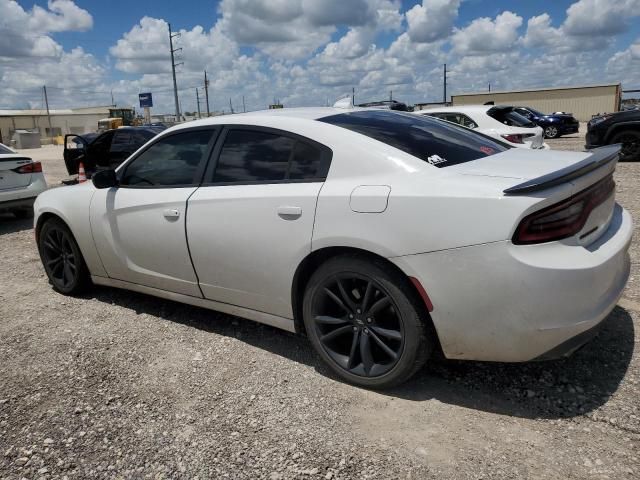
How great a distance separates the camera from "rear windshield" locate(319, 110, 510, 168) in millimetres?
2805

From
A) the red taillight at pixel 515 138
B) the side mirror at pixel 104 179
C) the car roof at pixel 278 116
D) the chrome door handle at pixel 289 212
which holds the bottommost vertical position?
the chrome door handle at pixel 289 212

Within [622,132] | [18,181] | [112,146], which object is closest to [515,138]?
[622,132]

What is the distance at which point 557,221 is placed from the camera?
2.26 metres

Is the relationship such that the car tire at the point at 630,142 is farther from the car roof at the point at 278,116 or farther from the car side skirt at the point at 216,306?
the car side skirt at the point at 216,306

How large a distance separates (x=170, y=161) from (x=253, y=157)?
0.81 m

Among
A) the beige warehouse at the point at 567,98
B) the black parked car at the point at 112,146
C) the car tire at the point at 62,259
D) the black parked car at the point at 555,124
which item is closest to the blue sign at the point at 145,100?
the beige warehouse at the point at 567,98

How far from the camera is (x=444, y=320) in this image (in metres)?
2.44

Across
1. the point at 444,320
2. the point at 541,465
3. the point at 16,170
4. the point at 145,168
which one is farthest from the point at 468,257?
the point at 16,170

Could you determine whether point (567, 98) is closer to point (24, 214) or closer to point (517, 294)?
point (24, 214)

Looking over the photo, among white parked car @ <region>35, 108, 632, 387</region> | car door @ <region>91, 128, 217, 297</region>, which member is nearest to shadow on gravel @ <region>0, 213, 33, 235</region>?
car door @ <region>91, 128, 217, 297</region>

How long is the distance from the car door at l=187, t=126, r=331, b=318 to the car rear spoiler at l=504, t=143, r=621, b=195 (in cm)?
105

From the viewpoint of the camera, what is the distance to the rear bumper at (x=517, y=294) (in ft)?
7.23

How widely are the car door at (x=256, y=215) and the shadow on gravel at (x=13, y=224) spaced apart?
5899 millimetres

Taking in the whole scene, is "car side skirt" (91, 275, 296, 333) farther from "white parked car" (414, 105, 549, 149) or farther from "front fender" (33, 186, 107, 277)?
"white parked car" (414, 105, 549, 149)
